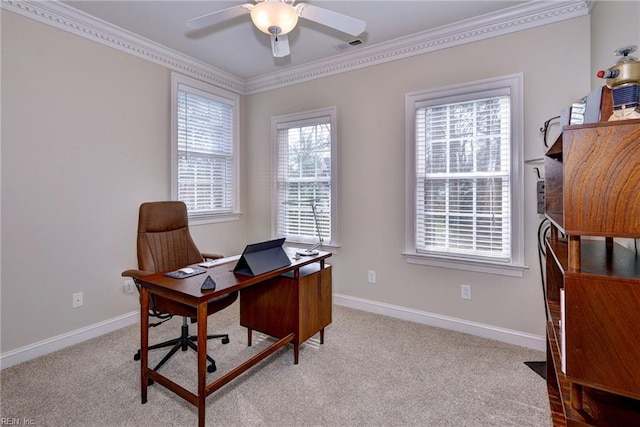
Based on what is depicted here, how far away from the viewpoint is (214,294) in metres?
1.56

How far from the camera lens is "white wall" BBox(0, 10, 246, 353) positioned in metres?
2.22

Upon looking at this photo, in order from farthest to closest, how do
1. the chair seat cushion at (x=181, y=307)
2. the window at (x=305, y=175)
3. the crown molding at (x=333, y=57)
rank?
the window at (x=305, y=175)
the crown molding at (x=333, y=57)
the chair seat cushion at (x=181, y=307)

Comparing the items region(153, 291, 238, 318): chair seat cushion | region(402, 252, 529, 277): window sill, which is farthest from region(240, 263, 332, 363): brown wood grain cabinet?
region(402, 252, 529, 277): window sill

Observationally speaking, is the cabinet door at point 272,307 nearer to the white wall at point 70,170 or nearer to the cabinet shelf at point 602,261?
the white wall at point 70,170

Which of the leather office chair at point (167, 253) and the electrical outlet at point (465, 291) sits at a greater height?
the leather office chair at point (167, 253)

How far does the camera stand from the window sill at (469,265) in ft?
8.25

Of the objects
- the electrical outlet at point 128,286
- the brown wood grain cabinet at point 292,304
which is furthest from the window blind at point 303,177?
the electrical outlet at point 128,286

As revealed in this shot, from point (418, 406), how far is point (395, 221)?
1.64 metres

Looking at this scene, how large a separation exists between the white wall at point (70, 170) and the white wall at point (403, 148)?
1444mm

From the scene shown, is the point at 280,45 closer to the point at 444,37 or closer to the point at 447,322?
the point at 444,37

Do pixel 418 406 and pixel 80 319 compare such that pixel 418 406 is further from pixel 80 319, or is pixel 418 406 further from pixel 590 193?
pixel 80 319

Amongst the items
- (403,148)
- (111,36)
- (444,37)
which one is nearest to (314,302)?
(403,148)

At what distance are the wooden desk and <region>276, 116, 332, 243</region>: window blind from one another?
105cm

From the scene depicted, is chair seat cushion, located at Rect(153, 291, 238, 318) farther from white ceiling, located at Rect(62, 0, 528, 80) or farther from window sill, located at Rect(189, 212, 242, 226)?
white ceiling, located at Rect(62, 0, 528, 80)
